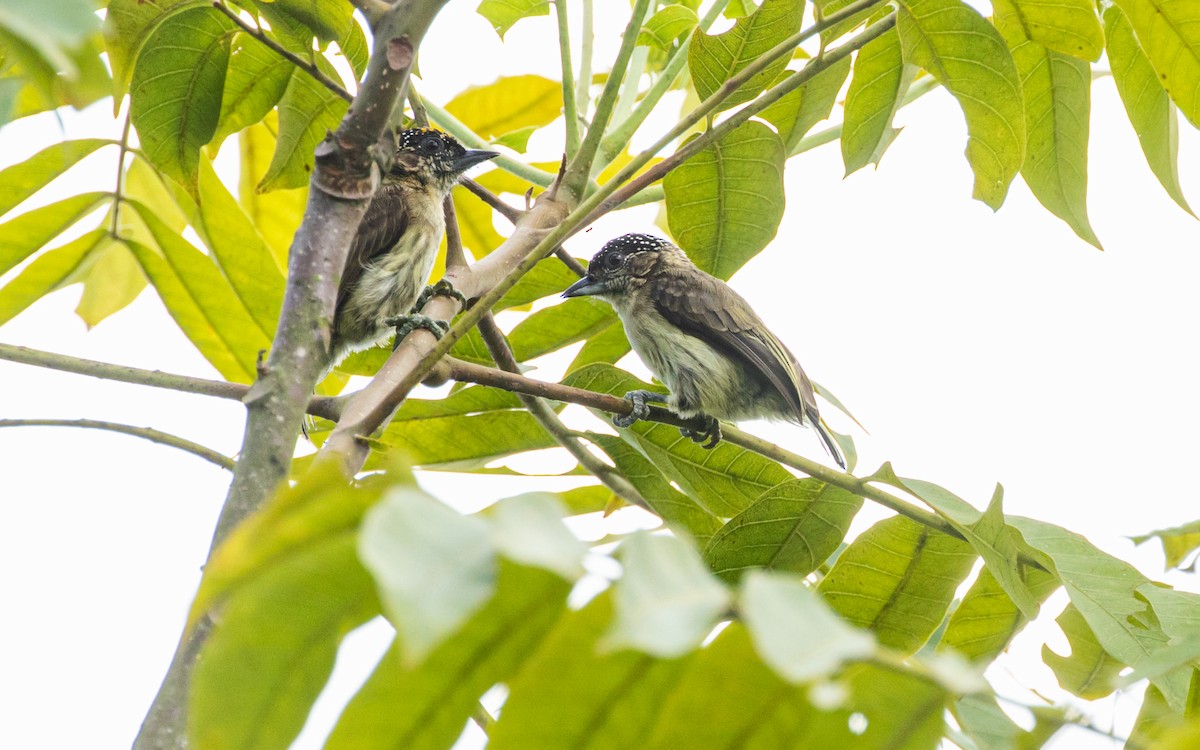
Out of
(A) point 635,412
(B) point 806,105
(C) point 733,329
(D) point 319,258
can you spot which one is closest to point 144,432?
(D) point 319,258

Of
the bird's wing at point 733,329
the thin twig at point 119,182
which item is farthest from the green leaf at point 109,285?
the bird's wing at point 733,329

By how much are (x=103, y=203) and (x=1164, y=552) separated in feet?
9.57

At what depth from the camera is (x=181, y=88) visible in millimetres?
2736

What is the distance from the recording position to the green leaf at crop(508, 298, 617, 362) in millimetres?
3342

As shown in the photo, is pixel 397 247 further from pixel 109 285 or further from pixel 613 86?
pixel 613 86

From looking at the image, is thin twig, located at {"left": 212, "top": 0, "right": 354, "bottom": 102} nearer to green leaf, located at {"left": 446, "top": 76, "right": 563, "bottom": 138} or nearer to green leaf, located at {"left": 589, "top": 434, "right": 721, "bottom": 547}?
green leaf, located at {"left": 589, "top": 434, "right": 721, "bottom": 547}

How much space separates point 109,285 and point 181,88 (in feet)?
3.24

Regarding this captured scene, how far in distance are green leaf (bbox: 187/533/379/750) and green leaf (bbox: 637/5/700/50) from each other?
2.29 metres

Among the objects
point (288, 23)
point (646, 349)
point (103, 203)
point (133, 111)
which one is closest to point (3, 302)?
point (103, 203)

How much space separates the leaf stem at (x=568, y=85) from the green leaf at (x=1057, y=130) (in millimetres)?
1026

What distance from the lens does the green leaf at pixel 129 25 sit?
2.51 metres

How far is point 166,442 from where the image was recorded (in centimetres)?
214

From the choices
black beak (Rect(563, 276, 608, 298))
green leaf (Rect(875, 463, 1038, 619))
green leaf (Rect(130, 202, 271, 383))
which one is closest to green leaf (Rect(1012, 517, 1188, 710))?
green leaf (Rect(875, 463, 1038, 619))

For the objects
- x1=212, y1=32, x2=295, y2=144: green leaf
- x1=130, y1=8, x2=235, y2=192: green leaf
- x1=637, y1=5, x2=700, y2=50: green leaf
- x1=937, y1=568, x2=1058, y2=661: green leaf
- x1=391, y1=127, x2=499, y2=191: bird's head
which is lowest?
x1=937, y1=568, x2=1058, y2=661: green leaf
